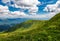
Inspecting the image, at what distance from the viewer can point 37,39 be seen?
144 metres

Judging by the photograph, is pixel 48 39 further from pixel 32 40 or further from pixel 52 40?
pixel 32 40

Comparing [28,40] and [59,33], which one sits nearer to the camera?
[28,40]

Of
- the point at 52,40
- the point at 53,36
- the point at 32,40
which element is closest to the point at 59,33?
the point at 53,36

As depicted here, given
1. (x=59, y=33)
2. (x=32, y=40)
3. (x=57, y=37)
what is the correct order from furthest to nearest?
(x=59, y=33)
(x=57, y=37)
(x=32, y=40)

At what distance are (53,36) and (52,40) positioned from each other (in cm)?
1104

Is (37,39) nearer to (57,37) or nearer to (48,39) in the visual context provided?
(48,39)

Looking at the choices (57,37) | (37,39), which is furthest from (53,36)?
(37,39)

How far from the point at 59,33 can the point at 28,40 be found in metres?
36.3

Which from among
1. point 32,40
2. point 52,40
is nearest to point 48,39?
point 52,40

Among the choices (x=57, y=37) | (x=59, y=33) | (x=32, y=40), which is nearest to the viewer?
(x=32, y=40)

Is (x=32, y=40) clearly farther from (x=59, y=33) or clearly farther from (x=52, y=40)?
(x=59, y=33)

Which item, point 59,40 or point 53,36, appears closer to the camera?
point 59,40

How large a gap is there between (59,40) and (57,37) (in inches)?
364

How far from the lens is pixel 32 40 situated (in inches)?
5571
